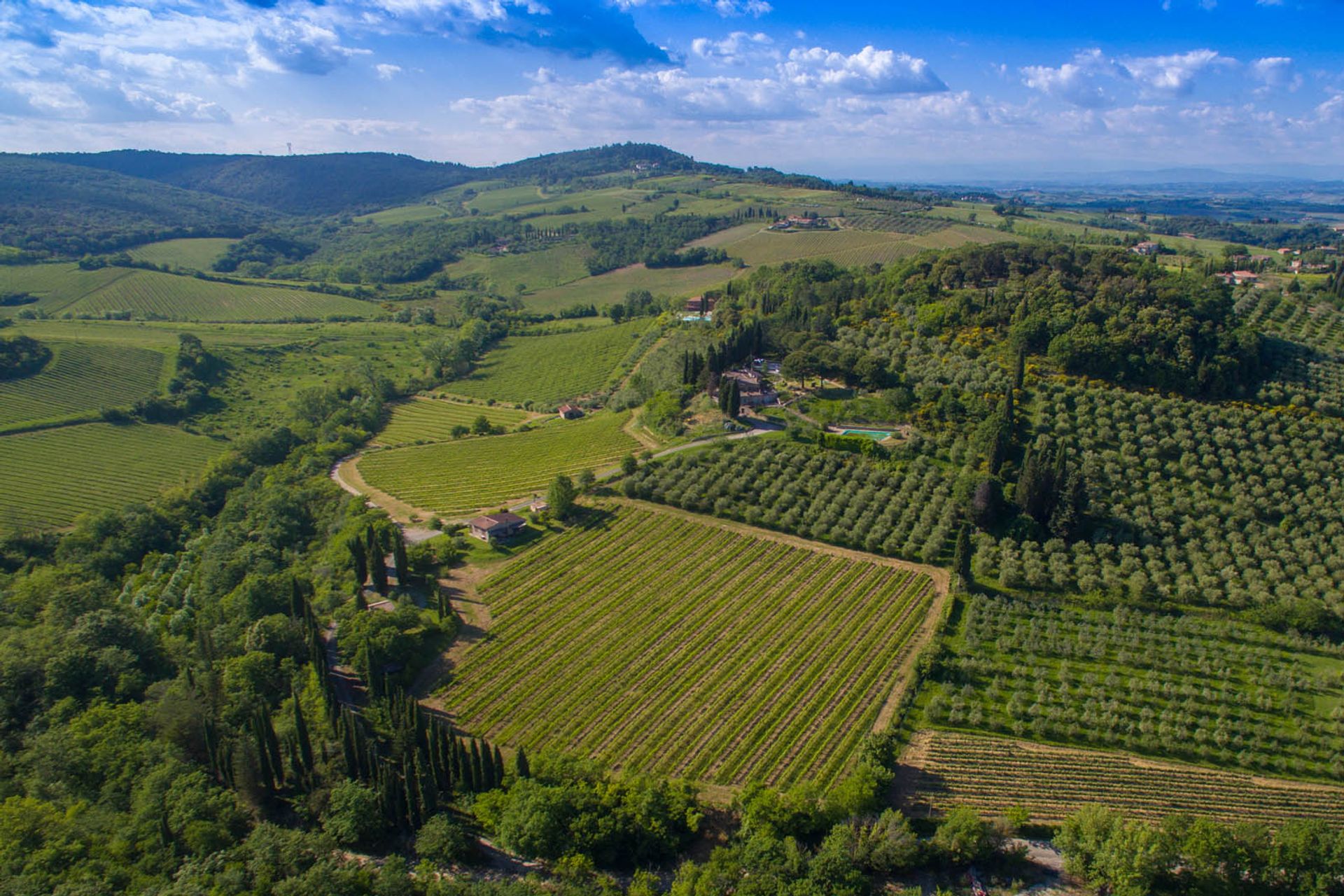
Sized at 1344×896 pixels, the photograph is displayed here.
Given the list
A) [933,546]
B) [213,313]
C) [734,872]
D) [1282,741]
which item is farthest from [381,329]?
[1282,741]

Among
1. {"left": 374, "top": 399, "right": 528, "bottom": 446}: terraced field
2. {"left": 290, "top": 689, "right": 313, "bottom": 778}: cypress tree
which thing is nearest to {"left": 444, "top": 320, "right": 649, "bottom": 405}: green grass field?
{"left": 374, "top": 399, "right": 528, "bottom": 446}: terraced field

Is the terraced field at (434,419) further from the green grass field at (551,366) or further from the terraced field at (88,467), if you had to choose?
the terraced field at (88,467)

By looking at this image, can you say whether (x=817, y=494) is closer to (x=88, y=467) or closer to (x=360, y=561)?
(x=360, y=561)

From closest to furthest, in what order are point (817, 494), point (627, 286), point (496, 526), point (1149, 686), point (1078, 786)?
point (1078, 786) → point (1149, 686) → point (496, 526) → point (817, 494) → point (627, 286)

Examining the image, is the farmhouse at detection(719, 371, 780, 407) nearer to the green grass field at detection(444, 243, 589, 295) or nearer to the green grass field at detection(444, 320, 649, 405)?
the green grass field at detection(444, 320, 649, 405)

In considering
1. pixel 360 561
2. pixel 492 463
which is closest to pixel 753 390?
pixel 492 463
